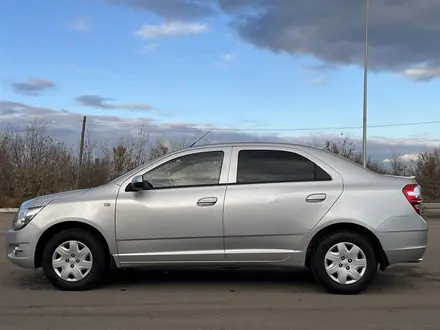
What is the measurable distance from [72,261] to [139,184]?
4.15ft

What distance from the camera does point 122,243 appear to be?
22.2ft

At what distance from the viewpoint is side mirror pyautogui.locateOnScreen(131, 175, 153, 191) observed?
265 inches

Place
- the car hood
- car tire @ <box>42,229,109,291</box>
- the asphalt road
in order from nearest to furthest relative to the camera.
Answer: the asphalt road → car tire @ <box>42,229,109,291</box> → the car hood

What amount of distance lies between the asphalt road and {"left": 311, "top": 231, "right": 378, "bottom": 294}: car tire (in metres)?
0.16

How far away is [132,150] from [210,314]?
29.1 meters

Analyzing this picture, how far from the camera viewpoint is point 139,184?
673cm

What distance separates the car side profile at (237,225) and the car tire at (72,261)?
12 mm

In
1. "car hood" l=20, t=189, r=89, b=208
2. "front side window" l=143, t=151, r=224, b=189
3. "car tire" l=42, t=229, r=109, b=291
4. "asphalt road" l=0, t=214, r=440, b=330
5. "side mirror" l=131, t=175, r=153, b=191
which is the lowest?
"asphalt road" l=0, t=214, r=440, b=330

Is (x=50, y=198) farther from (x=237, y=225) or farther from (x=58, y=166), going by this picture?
(x=58, y=166)

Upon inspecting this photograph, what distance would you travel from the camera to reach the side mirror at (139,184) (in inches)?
265

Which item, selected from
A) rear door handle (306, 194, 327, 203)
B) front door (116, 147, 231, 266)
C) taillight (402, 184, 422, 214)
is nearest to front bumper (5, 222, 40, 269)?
front door (116, 147, 231, 266)

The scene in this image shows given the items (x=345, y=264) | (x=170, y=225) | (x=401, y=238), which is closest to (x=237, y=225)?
(x=170, y=225)

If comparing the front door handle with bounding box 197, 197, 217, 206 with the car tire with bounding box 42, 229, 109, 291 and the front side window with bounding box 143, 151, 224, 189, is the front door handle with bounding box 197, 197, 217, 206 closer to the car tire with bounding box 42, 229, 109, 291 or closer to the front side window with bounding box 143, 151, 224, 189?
Answer: the front side window with bounding box 143, 151, 224, 189

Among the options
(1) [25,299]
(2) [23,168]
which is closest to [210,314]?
(1) [25,299]
